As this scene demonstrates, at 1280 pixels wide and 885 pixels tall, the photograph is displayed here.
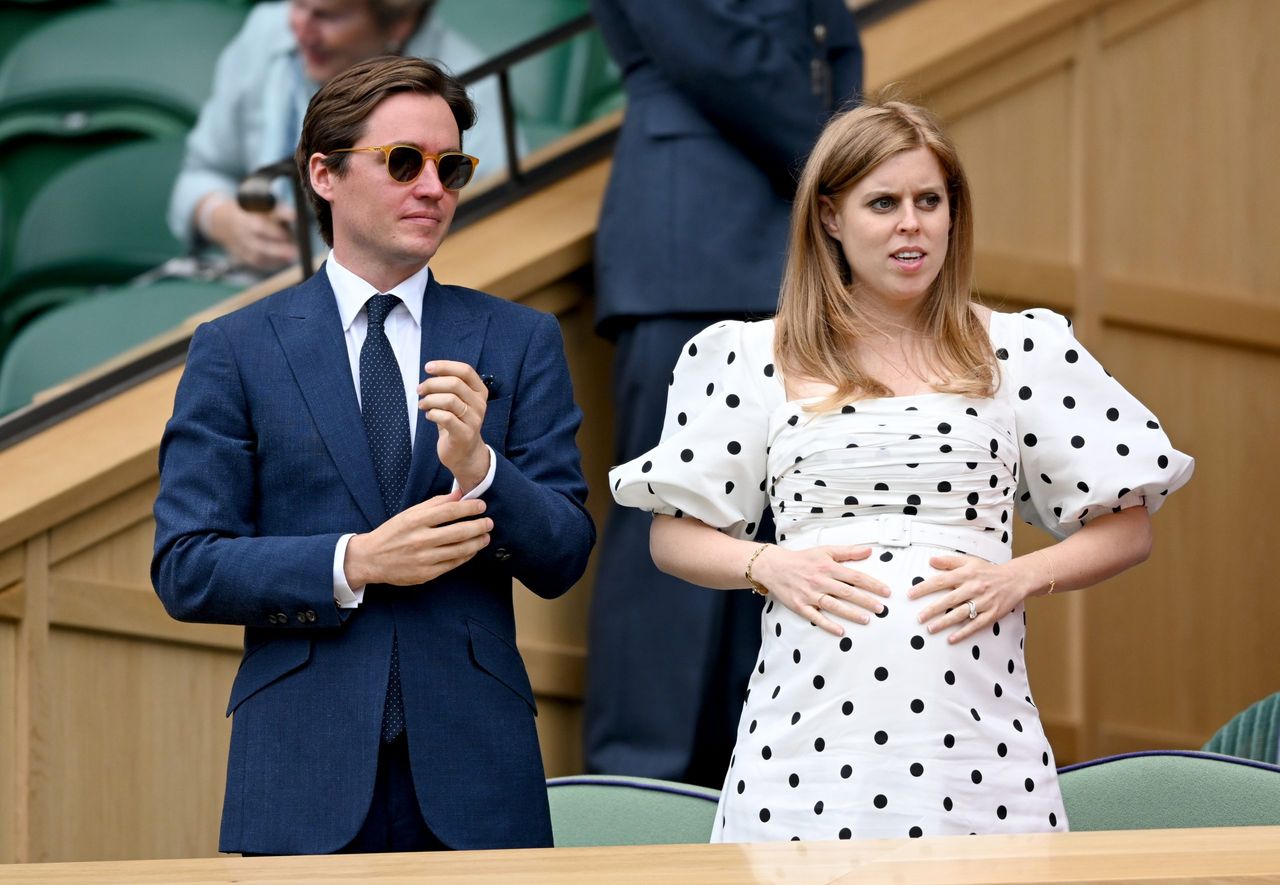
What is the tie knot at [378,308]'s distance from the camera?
7.02ft

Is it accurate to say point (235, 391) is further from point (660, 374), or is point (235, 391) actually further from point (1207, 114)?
point (1207, 114)

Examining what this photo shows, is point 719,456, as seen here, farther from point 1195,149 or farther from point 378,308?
point 1195,149

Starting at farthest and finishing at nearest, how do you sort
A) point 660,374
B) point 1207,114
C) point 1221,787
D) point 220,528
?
point 1207,114 < point 660,374 < point 1221,787 < point 220,528

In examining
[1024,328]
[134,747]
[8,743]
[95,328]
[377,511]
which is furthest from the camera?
[95,328]

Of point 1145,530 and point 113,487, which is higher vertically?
point 113,487

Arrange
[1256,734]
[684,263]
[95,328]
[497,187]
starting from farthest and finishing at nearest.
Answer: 1. [95,328]
2. [497,187]
3. [684,263]
4. [1256,734]

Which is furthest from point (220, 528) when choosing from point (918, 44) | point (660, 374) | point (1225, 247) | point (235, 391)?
point (1225, 247)

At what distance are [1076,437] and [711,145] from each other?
1.43 m

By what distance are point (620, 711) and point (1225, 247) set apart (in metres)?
1.96

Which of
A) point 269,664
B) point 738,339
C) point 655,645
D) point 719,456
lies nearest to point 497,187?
point 655,645

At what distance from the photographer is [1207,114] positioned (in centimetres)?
430

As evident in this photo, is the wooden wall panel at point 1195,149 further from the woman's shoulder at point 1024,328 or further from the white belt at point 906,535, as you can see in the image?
the white belt at point 906,535

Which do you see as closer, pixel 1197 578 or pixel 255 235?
pixel 255 235

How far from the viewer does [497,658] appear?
2.06m
